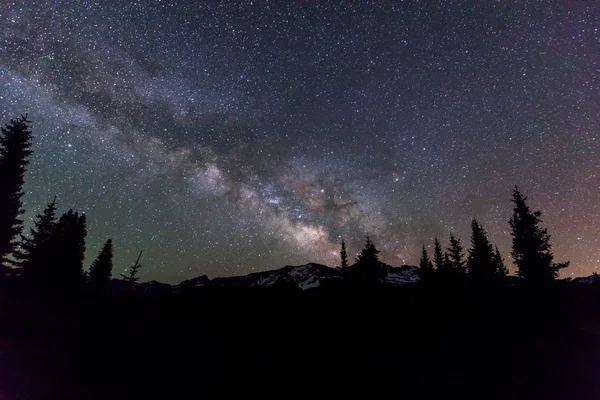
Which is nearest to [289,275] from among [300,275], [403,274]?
[300,275]

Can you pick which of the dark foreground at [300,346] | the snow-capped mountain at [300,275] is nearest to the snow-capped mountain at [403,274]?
the snow-capped mountain at [300,275]

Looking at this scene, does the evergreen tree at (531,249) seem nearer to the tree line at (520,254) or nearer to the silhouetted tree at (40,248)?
the tree line at (520,254)

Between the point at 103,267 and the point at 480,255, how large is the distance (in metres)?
52.8

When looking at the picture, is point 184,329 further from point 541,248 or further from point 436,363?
point 541,248

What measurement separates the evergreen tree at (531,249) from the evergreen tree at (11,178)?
4641cm

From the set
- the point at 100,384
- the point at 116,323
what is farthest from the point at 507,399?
the point at 116,323

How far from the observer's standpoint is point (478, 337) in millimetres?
18031

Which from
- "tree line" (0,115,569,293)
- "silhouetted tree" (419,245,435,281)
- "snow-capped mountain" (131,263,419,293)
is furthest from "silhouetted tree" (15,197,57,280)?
"snow-capped mountain" (131,263,419,293)

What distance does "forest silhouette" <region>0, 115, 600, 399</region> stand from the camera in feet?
42.9

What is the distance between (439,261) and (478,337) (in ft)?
145

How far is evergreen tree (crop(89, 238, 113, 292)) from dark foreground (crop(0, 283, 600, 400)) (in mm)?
26804

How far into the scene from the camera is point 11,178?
2577 centimetres

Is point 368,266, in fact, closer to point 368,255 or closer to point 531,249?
point 368,255

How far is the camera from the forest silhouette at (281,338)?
13.1 m
